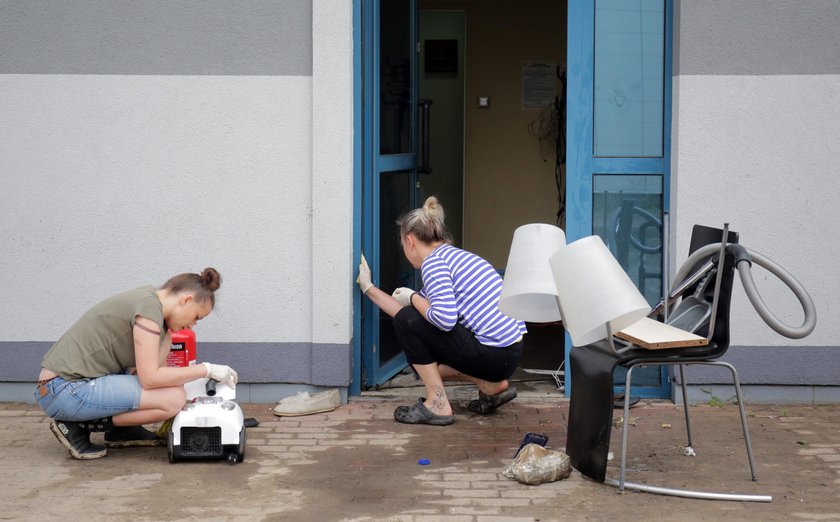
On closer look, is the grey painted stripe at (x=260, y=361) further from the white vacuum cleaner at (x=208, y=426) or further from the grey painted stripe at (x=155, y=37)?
the grey painted stripe at (x=155, y=37)

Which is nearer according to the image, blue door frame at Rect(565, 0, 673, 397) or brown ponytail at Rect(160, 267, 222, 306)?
brown ponytail at Rect(160, 267, 222, 306)

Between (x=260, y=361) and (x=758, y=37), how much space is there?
3229mm

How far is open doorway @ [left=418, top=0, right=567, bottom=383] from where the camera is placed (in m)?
9.64

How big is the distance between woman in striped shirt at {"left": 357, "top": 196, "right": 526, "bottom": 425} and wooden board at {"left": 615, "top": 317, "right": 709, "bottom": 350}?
3.08 ft

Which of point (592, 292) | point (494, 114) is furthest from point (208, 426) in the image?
point (494, 114)

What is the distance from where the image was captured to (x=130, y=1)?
559 cm

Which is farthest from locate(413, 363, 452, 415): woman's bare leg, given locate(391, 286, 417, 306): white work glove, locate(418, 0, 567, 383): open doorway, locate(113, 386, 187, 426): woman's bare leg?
locate(418, 0, 567, 383): open doorway

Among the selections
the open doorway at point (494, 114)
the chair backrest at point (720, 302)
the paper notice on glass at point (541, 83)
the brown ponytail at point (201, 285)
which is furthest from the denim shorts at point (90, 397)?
the paper notice on glass at point (541, 83)

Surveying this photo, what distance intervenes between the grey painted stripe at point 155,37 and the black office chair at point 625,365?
7.83 ft

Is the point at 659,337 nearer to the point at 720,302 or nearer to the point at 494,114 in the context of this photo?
the point at 720,302

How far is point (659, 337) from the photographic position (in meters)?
4.16

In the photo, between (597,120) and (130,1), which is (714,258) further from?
(130,1)

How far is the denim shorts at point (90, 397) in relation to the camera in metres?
4.52

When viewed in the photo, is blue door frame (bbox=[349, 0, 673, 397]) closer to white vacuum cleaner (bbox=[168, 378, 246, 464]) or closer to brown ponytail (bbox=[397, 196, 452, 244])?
brown ponytail (bbox=[397, 196, 452, 244])
